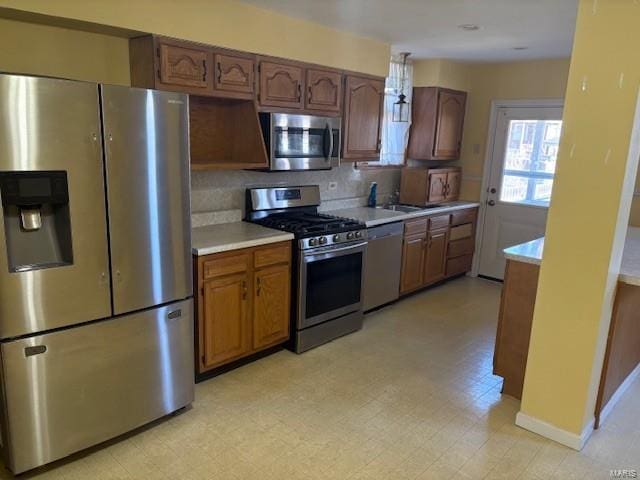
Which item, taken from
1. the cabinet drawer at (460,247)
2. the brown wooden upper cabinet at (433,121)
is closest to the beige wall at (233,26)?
the brown wooden upper cabinet at (433,121)

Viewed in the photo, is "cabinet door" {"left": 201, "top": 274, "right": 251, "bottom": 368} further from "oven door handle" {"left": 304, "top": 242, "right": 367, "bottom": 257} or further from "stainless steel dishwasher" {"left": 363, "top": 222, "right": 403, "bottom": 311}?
"stainless steel dishwasher" {"left": 363, "top": 222, "right": 403, "bottom": 311}

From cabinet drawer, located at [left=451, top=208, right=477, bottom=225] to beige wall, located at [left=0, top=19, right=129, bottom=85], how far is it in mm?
3518

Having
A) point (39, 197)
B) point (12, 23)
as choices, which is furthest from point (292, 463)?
point (12, 23)

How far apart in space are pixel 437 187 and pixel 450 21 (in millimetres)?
2064

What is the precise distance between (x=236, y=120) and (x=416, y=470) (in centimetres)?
260

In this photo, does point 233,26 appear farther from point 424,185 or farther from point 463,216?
point 463,216

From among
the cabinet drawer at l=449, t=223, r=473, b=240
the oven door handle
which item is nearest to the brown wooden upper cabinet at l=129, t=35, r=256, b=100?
the oven door handle

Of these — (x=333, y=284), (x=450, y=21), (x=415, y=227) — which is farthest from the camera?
(x=415, y=227)

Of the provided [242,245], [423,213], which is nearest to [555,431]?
[242,245]

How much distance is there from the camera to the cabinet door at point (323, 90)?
361 centimetres

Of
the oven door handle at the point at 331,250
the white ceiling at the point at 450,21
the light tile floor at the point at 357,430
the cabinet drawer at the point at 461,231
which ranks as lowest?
the light tile floor at the point at 357,430

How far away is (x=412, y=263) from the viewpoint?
4.58m

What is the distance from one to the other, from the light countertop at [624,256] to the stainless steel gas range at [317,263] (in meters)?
1.20

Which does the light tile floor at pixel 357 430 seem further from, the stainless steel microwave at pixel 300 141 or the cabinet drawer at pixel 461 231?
the cabinet drawer at pixel 461 231
